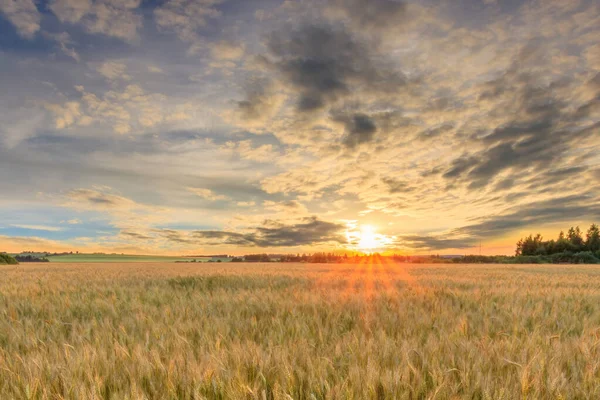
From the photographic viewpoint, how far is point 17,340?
369 cm

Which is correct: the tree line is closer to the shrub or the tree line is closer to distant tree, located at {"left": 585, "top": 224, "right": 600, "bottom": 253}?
distant tree, located at {"left": 585, "top": 224, "right": 600, "bottom": 253}

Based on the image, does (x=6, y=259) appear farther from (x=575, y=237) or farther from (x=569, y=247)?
(x=575, y=237)

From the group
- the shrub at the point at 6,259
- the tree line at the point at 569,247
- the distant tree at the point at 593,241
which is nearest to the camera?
the shrub at the point at 6,259

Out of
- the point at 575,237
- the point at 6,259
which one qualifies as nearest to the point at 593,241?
the point at 575,237

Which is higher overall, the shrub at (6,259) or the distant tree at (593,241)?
the distant tree at (593,241)

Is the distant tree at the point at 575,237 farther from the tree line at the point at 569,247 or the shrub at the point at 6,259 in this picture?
the shrub at the point at 6,259

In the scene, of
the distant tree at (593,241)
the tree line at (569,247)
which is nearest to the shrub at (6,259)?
the tree line at (569,247)

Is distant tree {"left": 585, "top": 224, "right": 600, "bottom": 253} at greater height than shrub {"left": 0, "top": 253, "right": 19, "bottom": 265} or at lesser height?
greater

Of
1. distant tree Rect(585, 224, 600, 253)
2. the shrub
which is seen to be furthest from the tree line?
the shrub

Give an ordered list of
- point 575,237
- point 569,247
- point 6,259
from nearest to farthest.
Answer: point 6,259, point 569,247, point 575,237

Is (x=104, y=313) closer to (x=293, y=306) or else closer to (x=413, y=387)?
(x=293, y=306)

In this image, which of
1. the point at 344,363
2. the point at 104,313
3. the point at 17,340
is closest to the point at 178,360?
the point at 344,363

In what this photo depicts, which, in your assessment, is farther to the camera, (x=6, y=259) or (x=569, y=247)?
(x=569, y=247)

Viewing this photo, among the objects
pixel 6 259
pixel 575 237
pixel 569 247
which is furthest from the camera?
pixel 575 237
